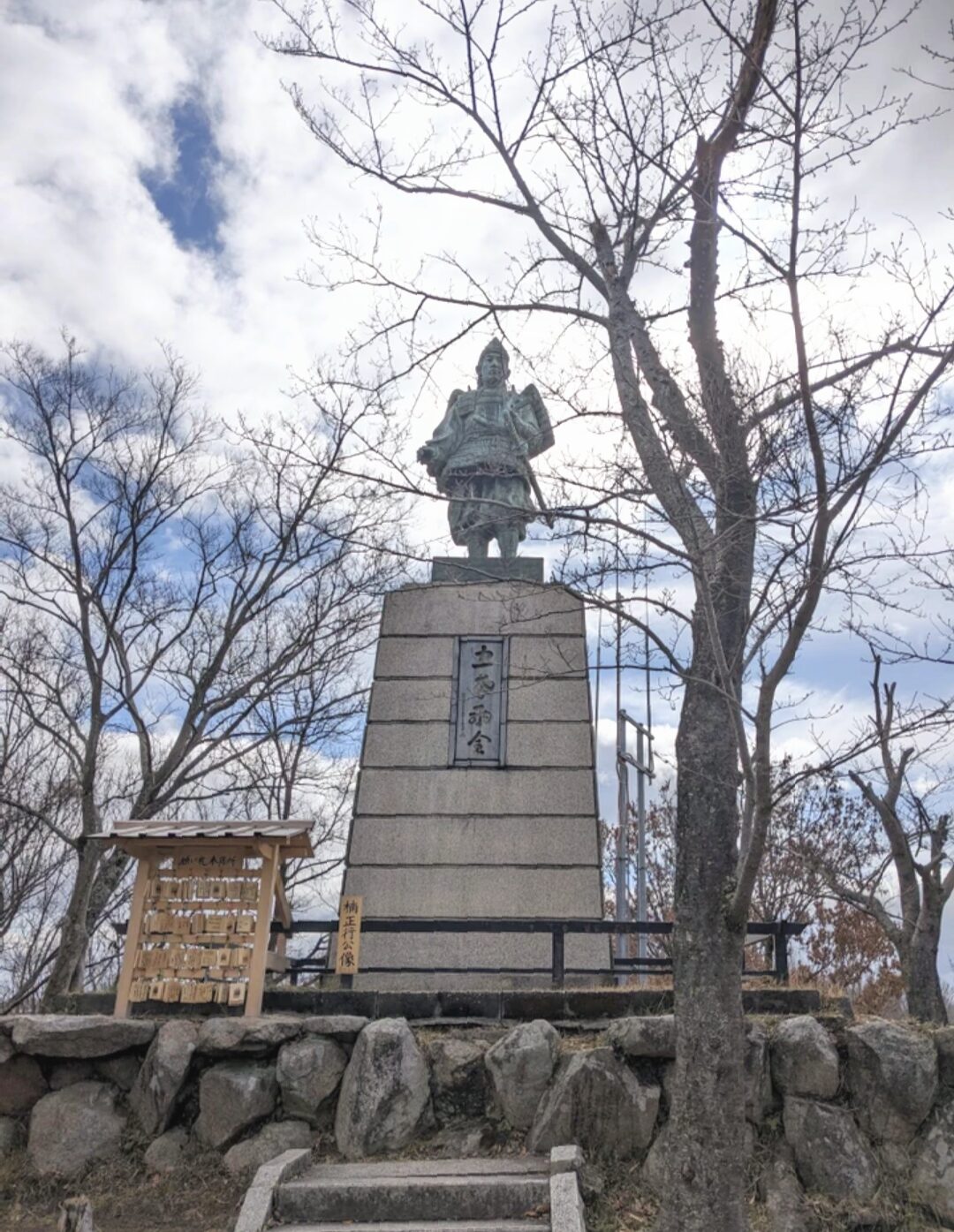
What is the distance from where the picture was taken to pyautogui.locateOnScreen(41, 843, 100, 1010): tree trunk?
30.1ft

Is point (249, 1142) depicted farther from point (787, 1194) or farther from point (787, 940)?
point (787, 940)

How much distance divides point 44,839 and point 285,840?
30.2 feet

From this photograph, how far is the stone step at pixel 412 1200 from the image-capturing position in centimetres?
528

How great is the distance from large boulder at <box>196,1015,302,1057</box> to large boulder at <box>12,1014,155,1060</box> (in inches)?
16.0

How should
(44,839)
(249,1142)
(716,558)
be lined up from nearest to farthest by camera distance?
(716,558)
(249,1142)
(44,839)

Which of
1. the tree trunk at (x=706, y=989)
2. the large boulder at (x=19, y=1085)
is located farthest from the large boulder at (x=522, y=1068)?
the large boulder at (x=19, y=1085)

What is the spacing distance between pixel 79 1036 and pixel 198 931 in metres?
1.00

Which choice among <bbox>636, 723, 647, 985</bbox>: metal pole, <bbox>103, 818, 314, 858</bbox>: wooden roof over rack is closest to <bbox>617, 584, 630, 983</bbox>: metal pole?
<bbox>636, 723, 647, 985</bbox>: metal pole

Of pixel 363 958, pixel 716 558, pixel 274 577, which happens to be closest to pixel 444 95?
pixel 716 558

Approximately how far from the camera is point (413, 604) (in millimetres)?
10453

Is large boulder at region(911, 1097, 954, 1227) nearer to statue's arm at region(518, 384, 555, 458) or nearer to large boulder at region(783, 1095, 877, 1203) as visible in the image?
large boulder at region(783, 1095, 877, 1203)

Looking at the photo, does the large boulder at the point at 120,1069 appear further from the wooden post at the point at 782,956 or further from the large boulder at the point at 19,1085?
the wooden post at the point at 782,956

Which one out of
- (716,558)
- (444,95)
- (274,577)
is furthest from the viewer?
(274,577)

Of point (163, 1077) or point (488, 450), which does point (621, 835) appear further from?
point (163, 1077)
